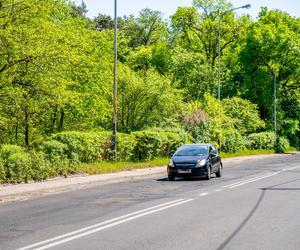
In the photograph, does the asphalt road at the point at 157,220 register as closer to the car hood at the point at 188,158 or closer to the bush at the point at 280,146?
the car hood at the point at 188,158

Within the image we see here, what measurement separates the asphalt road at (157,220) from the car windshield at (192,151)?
5.97m

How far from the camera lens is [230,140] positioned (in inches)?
1893

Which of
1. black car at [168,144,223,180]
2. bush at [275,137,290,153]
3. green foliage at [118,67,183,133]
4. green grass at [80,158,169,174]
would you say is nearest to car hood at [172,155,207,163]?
black car at [168,144,223,180]

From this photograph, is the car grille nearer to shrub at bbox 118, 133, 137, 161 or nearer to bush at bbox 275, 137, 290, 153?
shrub at bbox 118, 133, 137, 161

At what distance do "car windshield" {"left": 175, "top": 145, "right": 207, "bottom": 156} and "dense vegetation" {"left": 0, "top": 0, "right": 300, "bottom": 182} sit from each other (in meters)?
4.48

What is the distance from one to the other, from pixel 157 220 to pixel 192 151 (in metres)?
13.6

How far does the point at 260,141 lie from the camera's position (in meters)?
57.0

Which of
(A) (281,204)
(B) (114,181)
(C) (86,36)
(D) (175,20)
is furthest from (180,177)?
(D) (175,20)

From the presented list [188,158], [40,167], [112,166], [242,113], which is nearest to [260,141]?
[242,113]

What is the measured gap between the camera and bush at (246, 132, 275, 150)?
184 feet

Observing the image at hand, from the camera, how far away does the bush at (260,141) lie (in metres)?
55.9

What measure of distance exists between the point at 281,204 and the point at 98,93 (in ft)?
85.2

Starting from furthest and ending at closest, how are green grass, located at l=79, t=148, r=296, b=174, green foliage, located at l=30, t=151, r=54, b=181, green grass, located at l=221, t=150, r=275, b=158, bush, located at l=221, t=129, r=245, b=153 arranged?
bush, located at l=221, t=129, r=245, b=153, green grass, located at l=221, t=150, r=275, b=158, green grass, located at l=79, t=148, r=296, b=174, green foliage, located at l=30, t=151, r=54, b=181

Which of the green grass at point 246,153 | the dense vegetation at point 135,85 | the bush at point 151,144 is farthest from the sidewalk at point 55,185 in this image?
the green grass at point 246,153
